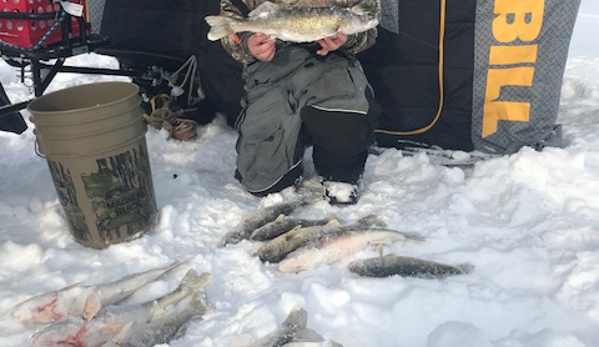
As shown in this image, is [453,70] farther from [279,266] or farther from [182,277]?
[182,277]

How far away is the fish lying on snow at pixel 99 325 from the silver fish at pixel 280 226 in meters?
0.62

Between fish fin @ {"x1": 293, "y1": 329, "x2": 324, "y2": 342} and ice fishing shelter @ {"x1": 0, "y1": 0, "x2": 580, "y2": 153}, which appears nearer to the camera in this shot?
fish fin @ {"x1": 293, "y1": 329, "x2": 324, "y2": 342}

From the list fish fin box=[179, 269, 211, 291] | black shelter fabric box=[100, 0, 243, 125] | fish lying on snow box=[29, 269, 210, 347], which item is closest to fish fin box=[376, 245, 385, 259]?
fish fin box=[179, 269, 211, 291]

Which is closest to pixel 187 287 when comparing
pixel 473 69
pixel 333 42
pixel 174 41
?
pixel 333 42

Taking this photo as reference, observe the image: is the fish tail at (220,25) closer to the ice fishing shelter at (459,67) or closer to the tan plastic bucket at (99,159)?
the tan plastic bucket at (99,159)

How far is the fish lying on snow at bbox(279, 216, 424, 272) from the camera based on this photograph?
98.1 inches

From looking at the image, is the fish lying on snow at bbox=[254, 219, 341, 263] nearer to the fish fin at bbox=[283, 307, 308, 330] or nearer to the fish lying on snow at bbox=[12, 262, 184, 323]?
the fish fin at bbox=[283, 307, 308, 330]

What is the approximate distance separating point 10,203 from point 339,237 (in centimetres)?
190

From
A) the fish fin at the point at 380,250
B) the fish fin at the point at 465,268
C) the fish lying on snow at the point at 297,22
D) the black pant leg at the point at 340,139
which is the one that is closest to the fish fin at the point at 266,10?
the fish lying on snow at the point at 297,22

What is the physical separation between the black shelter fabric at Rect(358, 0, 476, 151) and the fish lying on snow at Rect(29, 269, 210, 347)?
2275 mm

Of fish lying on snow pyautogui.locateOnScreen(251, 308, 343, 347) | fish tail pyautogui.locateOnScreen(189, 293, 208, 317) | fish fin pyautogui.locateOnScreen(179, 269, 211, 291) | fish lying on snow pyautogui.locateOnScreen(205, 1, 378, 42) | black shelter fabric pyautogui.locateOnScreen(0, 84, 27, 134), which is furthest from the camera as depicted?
black shelter fabric pyautogui.locateOnScreen(0, 84, 27, 134)

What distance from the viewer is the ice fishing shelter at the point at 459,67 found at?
11.4 feet

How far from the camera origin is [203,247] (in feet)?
8.92

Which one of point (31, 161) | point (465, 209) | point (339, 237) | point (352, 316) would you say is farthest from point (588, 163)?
point (31, 161)
